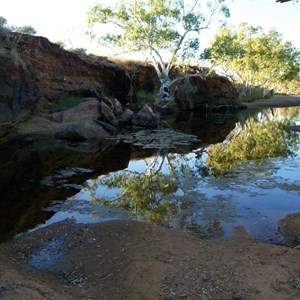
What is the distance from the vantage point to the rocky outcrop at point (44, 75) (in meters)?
17.4

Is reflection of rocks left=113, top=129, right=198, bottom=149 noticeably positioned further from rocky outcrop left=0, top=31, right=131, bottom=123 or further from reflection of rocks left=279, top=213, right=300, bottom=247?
reflection of rocks left=279, top=213, right=300, bottom=247

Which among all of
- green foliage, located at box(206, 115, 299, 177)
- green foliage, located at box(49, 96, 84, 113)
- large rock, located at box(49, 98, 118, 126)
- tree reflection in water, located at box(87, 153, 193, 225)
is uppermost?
green foliage, located at box(49, 96, 84, 113)

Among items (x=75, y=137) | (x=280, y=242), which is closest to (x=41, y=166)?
(x=75, y=137)

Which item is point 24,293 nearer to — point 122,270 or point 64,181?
point 122,270

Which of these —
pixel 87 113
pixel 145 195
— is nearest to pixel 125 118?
pixel 87 113

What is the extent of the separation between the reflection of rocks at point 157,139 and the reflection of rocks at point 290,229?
9393mm

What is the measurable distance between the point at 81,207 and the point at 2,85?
1149 cm

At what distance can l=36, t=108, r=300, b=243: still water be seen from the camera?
23.2ft

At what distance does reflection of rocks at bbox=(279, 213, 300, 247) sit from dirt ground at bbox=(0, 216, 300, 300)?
1.60 ft

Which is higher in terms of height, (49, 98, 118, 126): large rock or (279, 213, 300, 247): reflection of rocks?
(49, 98, 118, 126): large rock

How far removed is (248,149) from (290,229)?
360 inches

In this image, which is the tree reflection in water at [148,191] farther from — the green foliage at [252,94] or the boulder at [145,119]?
the green foliage at [252,94]

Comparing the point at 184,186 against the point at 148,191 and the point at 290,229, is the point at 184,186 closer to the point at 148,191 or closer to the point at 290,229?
the point at 148,191

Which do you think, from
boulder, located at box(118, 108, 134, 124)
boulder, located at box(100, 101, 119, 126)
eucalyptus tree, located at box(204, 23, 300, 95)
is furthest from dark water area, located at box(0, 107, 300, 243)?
eucalyptus tree, located at box(204, 23, 300, 95)
